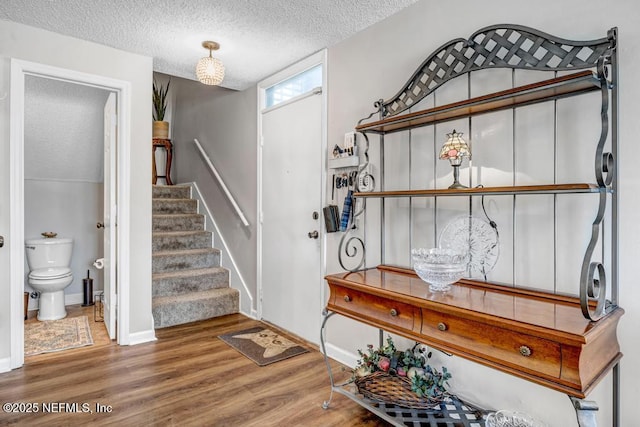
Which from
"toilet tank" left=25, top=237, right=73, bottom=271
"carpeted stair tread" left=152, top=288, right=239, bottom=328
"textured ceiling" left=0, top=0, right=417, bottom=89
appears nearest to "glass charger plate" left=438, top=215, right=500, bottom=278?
"textured ceiling" left=0, top=0, right=417, bottom=89

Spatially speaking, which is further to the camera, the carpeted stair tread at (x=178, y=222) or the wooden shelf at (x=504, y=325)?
the carpeted stair tread at (x=178, y=222)

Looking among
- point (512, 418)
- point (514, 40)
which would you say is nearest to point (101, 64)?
point (514, 40)

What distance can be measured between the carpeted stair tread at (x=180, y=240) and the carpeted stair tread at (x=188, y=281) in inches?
13.3

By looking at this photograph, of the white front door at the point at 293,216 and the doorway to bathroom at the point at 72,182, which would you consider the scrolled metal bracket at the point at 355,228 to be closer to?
the white front door at the point at 293,216

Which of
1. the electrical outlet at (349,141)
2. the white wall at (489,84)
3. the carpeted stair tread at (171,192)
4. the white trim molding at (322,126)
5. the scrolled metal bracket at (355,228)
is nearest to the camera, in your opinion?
the white wall at (489,84)

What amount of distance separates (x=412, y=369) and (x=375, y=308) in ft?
1.45

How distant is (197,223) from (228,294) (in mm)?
1163

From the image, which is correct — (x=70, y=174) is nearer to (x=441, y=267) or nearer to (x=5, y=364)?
(x=5, y=364)

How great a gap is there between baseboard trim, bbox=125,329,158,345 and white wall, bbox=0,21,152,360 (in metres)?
0.03

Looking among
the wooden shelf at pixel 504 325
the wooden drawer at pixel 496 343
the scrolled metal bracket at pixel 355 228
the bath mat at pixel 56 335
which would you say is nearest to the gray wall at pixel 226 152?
the scrolled metal bracket at pixel 355 228

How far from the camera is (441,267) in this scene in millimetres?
1674

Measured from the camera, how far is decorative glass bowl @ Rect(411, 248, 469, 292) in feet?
5.46

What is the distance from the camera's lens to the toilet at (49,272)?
135 inches

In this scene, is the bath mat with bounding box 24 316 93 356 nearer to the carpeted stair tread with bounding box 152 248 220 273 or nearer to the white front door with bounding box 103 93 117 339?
the white front door with bounding box 103 93 117 339
